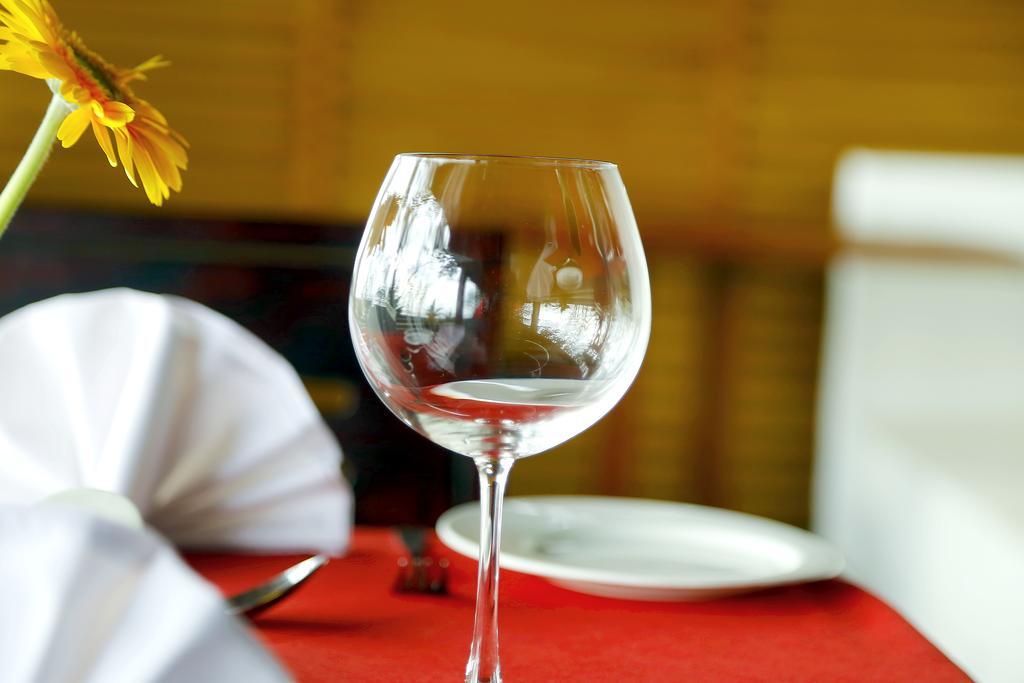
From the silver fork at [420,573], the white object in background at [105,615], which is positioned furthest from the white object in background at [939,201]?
the white object in background at [105,615]

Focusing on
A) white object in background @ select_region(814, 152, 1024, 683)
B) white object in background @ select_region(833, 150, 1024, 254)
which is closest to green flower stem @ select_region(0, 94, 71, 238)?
white object in background @ select_region(814, 152, 1024, 683)

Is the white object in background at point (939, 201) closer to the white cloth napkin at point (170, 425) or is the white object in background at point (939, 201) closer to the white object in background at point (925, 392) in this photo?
the white object in background at point (925, 392)

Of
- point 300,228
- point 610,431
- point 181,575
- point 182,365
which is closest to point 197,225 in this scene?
point 300,228

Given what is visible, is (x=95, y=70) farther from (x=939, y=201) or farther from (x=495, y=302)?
(x=939, y=201)

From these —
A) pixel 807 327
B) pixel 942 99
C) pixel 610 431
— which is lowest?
pixel 610 431

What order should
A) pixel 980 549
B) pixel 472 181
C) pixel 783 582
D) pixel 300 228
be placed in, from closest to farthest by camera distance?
pixel 472 181
pixel 783 582
pixel 300 228
pixel 980 549

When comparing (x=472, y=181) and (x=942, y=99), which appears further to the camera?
(x=942, y=99)

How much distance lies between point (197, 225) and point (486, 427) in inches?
41.3

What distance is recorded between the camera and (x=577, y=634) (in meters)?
0.57

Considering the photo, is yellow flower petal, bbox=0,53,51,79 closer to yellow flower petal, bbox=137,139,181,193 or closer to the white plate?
yellow flower petal, bbox=137,139,181,193

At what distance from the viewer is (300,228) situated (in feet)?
4.51

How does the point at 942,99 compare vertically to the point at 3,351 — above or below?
above

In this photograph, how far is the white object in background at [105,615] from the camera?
324 mm

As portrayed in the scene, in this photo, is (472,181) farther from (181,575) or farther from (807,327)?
(807,327)
